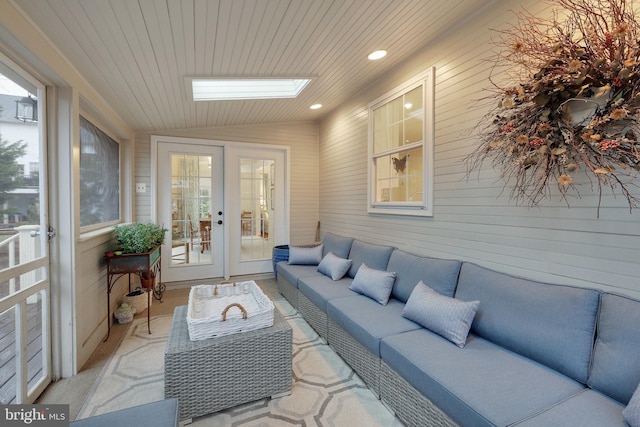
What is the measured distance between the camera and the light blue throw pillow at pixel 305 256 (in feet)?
12.8

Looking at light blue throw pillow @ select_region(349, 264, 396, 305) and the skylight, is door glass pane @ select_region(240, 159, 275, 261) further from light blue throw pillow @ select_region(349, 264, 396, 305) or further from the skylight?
light blue throw pillow @ select_region(349, 264, 396, 305)

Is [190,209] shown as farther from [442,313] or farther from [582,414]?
[582,414]

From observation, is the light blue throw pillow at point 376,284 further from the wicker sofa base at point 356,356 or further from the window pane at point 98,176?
the window pane at point 98,176

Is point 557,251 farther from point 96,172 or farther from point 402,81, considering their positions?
point 96,172

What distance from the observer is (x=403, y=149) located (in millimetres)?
3031

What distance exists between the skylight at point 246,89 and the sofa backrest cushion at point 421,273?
2.08 m

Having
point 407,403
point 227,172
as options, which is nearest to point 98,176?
point 227,172

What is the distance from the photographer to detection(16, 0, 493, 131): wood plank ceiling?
164cm

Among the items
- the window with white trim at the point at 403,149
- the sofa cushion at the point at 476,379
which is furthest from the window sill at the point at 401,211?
the sofa cushion at the point at 476,379

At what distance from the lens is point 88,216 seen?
2.66 meters

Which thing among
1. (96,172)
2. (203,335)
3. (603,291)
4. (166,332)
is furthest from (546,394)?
(96,172)

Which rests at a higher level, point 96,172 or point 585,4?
point 585,4


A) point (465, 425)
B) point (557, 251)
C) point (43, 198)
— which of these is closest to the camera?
point (465, 425)

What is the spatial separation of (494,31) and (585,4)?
0.71 metres
